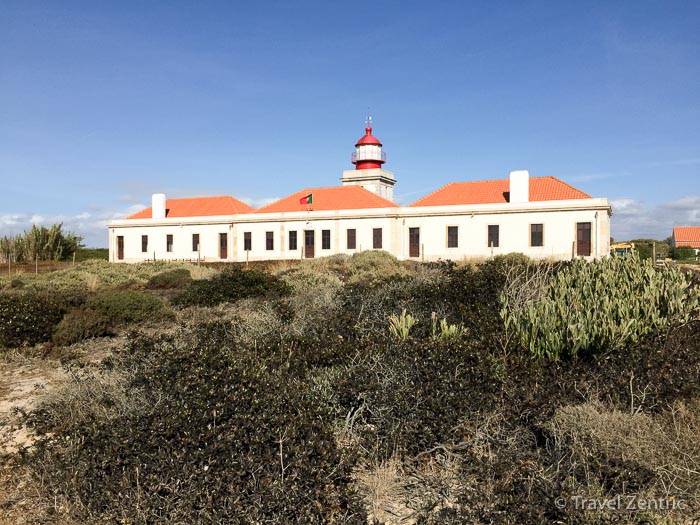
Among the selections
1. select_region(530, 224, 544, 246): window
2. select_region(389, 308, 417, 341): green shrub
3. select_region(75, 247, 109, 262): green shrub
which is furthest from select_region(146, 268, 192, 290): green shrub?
select_region(75, 247, 109, 262): green shrub

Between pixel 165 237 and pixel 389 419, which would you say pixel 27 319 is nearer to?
pixel 389 419

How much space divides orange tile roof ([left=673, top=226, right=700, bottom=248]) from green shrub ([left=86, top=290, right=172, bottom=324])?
6119 cm

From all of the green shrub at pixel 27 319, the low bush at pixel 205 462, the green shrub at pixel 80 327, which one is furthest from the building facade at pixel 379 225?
the low bush at pixel 205 462

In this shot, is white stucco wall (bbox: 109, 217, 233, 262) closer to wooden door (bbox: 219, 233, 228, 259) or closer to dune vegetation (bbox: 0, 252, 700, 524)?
wooden door (bbox: 219, 233, 228, 259)

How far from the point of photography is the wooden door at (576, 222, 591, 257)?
2889 centimetres

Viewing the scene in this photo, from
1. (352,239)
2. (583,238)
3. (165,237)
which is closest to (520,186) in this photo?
(583,238)

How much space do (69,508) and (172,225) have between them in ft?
114

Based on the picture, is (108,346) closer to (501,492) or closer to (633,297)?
(501,492)

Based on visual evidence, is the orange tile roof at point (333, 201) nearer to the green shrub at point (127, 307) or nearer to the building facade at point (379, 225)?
the building facade at point (379, 225)

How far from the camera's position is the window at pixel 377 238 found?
32.3 m

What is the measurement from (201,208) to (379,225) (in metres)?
12.7

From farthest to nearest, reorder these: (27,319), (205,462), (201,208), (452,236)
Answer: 1. (201,208)
2. (452,236)
3. (27,319)
4. (205,462)

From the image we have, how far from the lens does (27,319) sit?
365 inches

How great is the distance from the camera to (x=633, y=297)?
274 inches
